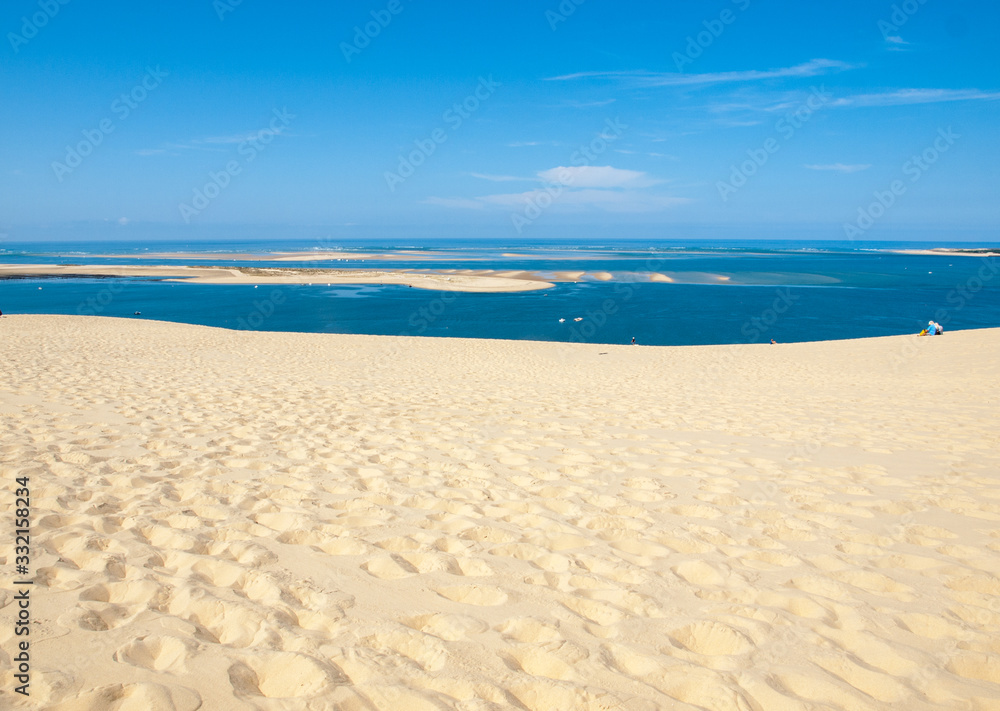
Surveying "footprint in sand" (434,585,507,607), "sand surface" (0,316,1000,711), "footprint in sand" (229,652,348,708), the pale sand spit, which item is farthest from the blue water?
"footprint in sand" (229,652,348,708)

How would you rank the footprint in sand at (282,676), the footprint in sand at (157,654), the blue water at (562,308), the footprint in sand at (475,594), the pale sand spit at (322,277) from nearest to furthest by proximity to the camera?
the footprint in sand at (282,676)
the footprint in sand at (157,654)
the footprint in sand at (475,594)
the blue water at (562,308)
the pale sand spit at (322,277)

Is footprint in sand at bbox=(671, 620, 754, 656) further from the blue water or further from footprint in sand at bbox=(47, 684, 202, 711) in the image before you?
the blue water

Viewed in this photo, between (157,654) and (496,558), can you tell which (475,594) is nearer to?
(496,558)

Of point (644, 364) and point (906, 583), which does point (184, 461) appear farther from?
point (644, 364)

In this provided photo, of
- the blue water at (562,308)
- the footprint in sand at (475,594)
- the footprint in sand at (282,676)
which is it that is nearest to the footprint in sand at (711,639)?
the footprint in sand at (475,594)

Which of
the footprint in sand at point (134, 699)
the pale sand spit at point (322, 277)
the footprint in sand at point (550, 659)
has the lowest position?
the footprint in sand at point (134, 699)

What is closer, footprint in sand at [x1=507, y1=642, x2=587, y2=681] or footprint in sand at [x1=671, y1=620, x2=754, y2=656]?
footprint in sand at [x1=507, y1=642, x2=587, y2=681]

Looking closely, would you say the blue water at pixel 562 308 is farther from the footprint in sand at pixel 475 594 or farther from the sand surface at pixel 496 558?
the footprint in sand at pixel 475 594

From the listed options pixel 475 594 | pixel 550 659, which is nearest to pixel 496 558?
pixel 475 594

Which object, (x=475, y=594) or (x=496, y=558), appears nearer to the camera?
(x=475, y=594)
